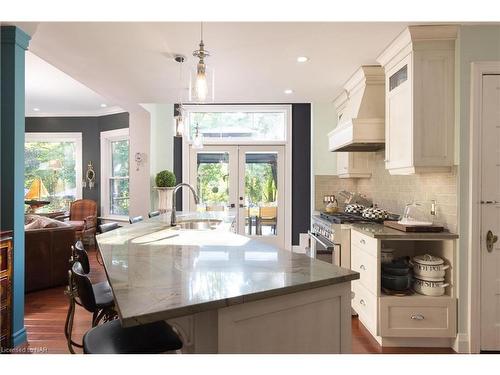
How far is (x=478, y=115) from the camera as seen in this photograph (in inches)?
98.3

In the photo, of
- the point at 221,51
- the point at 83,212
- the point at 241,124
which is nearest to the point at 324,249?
Answer: the point at 221,51

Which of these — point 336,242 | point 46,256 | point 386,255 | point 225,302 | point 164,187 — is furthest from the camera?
point 164,187

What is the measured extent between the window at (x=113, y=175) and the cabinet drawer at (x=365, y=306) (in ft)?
16.7

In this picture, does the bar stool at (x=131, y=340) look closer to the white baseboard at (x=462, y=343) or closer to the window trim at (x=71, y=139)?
the white baseboard at (x=462, y=343)

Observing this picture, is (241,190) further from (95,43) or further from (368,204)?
(95,43)

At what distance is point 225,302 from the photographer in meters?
1.08

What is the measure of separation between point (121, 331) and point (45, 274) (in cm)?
326

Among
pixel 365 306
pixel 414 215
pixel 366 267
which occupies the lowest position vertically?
pixel 365 306

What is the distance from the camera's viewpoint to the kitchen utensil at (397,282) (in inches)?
105

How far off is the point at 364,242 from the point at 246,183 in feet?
11.4

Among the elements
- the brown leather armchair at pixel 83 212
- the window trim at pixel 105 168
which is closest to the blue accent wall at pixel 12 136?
the brown leather armchair at pixel 83 212

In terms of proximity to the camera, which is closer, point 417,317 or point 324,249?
point 417,317

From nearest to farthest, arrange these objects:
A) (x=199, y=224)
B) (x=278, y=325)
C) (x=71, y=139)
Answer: (x=278, y=325) < (x=199, y=224) < (x=71, y=139)

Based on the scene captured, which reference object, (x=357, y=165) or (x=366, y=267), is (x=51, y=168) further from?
(x=366, y=267)
